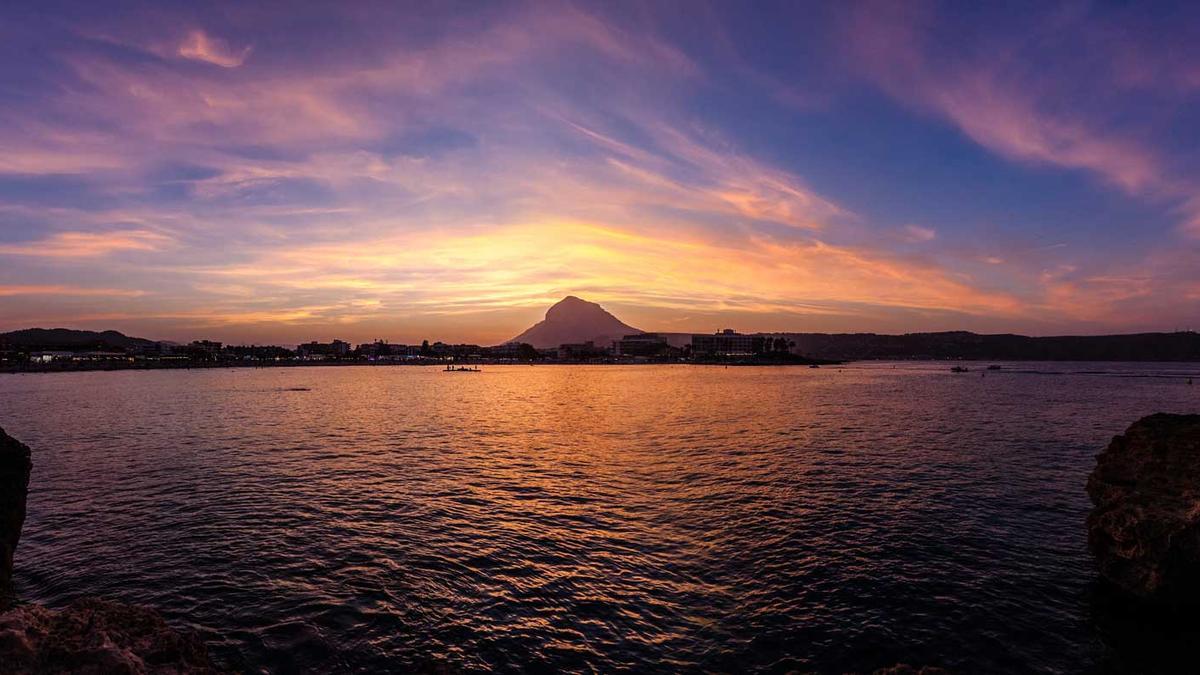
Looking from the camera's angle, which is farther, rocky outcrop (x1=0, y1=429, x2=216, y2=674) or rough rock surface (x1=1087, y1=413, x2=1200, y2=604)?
rough rock surface (x1=1087, y1=413, x2=1200, y2=604)

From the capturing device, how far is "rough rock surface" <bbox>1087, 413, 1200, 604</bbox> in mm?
15344

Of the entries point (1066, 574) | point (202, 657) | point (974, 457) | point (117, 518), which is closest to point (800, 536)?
point (1066, 574)

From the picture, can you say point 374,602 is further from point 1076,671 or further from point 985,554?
point 985,554

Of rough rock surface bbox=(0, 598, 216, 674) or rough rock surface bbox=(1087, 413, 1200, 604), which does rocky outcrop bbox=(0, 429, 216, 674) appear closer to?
rough rock surface bbox=(0, 598, 216, 674)

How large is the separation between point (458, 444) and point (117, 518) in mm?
25215

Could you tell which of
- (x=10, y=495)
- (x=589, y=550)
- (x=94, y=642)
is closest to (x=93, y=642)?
(x=94, y=642)

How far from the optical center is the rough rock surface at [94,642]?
7.55 meters

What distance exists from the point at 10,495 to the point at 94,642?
1171 centimetres

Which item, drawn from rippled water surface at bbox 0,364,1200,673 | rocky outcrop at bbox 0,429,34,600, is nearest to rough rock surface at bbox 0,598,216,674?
rippled water surface at bbox 0,364,1200,673

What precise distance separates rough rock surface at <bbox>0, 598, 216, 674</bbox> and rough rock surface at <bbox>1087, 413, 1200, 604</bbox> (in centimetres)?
2440

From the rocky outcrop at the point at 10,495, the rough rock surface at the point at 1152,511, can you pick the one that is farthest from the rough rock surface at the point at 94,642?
the rough rock surface at the point at 1152,511

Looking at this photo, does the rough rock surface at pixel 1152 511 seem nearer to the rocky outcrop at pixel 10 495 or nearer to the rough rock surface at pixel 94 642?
the rough rock surface at pixel 94 642

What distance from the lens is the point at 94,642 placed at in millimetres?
8188

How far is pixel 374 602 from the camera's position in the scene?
53.7 ft
